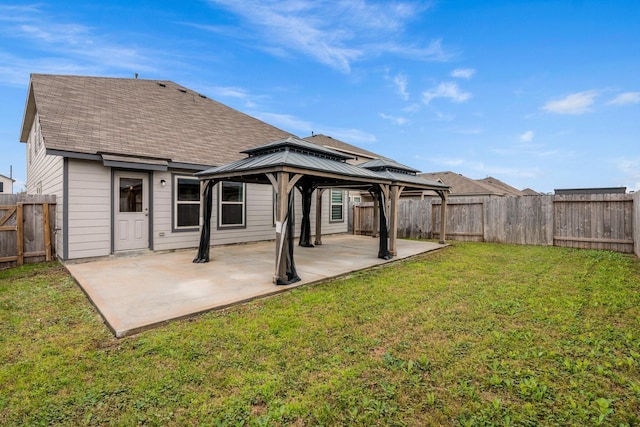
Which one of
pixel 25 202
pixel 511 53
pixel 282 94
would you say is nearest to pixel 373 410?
pixel 25 202

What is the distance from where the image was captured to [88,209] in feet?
22.8

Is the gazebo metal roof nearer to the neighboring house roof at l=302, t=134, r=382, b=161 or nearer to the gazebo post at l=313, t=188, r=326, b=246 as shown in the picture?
the gazebo post at l=313, t=188, r=326, b=246

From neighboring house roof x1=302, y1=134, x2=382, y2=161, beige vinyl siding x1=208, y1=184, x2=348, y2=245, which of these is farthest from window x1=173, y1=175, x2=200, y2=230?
neighboring house roof x1=302, y1=134, x2=382, y2=161

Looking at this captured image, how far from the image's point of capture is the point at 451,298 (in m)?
4.52

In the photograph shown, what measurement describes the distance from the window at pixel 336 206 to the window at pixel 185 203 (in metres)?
6.09

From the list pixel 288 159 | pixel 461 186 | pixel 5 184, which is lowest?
pixel 288 159

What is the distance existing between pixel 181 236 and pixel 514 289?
7839 mm

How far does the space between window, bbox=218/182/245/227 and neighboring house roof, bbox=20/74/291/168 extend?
2.70 feet

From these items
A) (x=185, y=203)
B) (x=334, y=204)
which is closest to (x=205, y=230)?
(x=185, y=203)

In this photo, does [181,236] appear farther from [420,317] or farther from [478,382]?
[478,382]

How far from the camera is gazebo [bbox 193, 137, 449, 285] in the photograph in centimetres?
518

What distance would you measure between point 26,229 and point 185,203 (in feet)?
11.5

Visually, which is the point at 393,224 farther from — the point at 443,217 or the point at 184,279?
the point at 184,279

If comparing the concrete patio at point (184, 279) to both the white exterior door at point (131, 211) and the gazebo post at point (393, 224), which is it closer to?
the gazebo post at point (393, 224)
